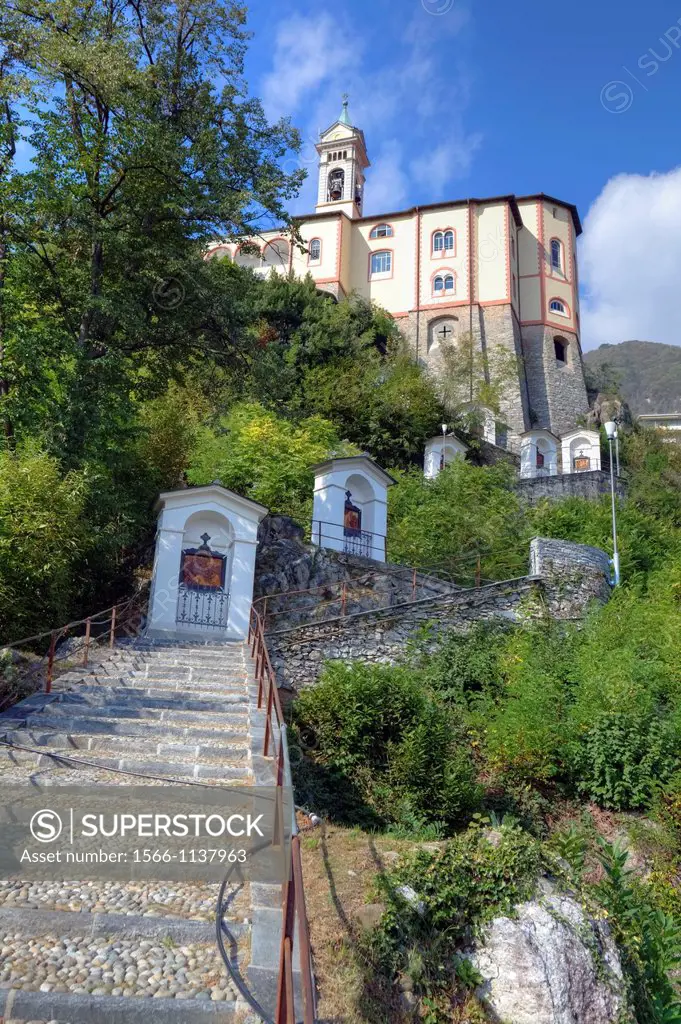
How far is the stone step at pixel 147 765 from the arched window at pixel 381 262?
4140cm

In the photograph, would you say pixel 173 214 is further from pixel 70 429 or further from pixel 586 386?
pixel 586 386

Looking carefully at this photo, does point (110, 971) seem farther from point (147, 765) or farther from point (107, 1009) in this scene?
point (147, 765)

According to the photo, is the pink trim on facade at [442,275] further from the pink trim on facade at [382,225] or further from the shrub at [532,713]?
the shrub at [532,713]

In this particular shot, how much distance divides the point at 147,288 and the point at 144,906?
42.6 feet

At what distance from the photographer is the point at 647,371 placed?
102 metres

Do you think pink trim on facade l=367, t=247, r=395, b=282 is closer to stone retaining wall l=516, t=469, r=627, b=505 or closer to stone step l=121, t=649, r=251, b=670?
stone retaining wall l=516, t=469, r=627, b=505

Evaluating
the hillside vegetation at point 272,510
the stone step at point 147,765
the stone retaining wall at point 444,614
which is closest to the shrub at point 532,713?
the hillside vegetation at point 272,510

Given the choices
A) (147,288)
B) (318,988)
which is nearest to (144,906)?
(318,988)

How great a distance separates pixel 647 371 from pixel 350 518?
3708 inches

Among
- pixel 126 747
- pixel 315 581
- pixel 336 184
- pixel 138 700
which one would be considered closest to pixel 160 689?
pixel 138 700

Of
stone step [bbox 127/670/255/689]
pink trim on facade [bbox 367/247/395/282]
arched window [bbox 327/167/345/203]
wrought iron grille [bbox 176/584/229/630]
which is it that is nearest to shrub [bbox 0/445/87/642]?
stone step [bbox 127/670/255/689]

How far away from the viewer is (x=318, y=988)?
4.54m

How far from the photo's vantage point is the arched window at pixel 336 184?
50781 millimetres

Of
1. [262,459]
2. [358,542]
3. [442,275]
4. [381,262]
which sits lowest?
[358,542]
